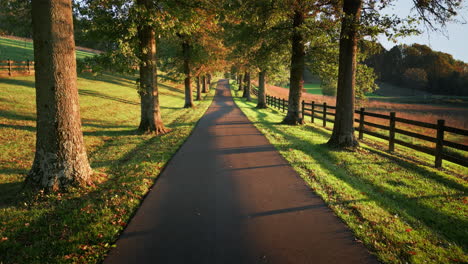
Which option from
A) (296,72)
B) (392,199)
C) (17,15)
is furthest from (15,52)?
(392,199)

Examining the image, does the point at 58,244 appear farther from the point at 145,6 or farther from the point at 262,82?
the point at 262,82

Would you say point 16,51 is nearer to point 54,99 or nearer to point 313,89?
point 54,99

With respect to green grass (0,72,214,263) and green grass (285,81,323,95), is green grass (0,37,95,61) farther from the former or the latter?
green grass (285,81,323,95)

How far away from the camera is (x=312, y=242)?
4.14m

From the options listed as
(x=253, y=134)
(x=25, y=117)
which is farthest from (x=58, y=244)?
(x=25, y=117)

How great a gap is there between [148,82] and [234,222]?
32.2 feet

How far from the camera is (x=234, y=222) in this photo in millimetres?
4715

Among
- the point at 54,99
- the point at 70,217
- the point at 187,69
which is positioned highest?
the point at 187,69

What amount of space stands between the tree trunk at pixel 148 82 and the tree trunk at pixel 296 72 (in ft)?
25.0

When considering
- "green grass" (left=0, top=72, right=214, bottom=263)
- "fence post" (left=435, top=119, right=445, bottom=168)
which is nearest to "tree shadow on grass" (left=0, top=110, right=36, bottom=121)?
"green grass" (left=0, top=72, right=214, bottom=263)

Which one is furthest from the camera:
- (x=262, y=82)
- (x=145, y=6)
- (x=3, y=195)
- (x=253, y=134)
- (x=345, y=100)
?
(x=262, y=82)

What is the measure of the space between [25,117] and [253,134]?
11.1 metres

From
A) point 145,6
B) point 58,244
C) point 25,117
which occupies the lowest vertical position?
point 58,244

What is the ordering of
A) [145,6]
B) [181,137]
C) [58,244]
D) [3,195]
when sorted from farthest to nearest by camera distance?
[181,137]
[145,6]
[3,195]
[58,244]
